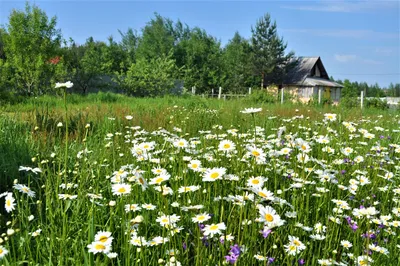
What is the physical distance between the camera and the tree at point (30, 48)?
14.2m

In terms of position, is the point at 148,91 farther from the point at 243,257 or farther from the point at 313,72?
the point at 313,72

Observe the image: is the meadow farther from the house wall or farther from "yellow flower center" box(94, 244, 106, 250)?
the house wall

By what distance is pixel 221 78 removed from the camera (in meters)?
38.3

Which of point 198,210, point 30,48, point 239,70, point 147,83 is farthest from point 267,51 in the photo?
point 198,210

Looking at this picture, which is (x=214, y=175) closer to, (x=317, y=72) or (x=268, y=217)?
(x=268, y=217)

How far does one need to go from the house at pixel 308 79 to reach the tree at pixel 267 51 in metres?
2.21

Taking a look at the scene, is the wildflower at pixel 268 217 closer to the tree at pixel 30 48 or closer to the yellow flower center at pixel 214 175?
the yellow flower center at pixel 214 175

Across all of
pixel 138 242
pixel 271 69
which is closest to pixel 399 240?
pixel 138 242

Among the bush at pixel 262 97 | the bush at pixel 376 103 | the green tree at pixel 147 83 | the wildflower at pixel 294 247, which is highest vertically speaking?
the green tree at pixel 147 83

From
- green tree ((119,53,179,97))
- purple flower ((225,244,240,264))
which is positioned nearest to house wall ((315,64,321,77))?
green tree ((119,53,179,97))

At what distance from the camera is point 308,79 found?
38250 mm

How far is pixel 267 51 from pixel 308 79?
18.0ft

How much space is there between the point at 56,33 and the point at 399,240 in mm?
15993

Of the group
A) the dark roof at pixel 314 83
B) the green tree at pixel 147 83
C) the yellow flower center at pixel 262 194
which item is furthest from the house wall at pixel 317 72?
the yellow flower center at pixel 262 194
